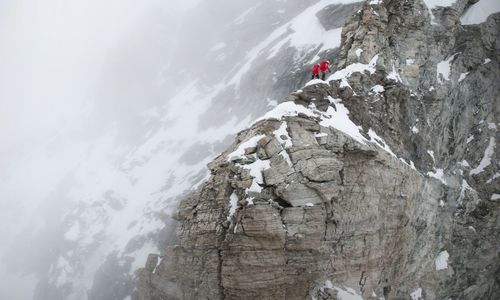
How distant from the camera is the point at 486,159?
119ft

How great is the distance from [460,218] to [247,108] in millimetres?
35457

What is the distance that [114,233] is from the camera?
65188mm

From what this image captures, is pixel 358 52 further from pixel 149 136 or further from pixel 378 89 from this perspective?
pixel 149 136

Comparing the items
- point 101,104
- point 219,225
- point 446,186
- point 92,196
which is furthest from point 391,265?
point 101,104

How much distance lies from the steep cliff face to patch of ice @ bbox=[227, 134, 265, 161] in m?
0.07

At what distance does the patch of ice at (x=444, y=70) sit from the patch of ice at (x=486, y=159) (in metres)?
6.72

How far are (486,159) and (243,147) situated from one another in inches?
891

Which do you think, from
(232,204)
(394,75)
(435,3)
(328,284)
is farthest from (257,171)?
(435,3)

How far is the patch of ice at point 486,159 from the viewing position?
3578cm

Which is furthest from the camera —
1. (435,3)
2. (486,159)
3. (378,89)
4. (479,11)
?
(479,11)

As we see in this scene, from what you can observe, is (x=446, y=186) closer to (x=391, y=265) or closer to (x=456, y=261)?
(x=456, y=261)

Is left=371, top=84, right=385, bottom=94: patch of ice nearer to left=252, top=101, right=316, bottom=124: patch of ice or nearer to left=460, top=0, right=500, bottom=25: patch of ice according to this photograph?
left=252, top=101, right=316, bottom=124: patch of ice

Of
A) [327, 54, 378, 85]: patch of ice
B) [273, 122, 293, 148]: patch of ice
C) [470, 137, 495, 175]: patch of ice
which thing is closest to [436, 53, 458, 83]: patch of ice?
[327, 54, 378, 85]: patch of ice

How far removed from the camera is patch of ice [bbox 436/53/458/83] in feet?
113
